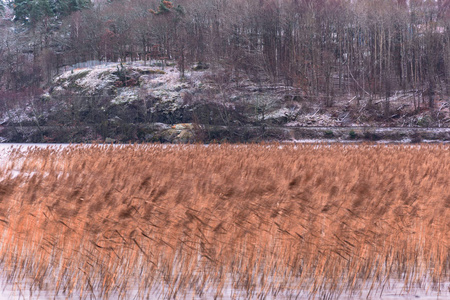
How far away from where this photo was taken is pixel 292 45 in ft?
172

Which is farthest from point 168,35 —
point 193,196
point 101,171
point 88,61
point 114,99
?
point 193,196

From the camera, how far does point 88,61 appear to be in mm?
60031

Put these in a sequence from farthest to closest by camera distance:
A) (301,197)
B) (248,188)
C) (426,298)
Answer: (248,188) → (301,197) → (426,298)

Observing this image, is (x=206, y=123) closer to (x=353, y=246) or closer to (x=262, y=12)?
(x=262, y=12)

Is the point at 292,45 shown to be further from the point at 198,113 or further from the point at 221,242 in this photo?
the point at 221,242

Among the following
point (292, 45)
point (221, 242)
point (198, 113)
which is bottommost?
point (198, 113)

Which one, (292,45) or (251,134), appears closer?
(251,134)

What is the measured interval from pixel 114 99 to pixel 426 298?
4345 centimetres

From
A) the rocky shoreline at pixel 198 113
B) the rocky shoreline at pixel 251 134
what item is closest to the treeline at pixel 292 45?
the rocky shoreline at pixel 198 113

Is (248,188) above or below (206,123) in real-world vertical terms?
above

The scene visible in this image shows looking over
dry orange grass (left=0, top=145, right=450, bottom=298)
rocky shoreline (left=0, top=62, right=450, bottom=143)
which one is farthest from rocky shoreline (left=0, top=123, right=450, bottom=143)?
dry orange grass (left=0, top=145, right=450, bottom=298)

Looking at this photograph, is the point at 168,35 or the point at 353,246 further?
the point at 168,35

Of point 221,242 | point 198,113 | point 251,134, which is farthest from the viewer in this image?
point 198,113

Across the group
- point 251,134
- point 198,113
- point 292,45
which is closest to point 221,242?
point 251,134
